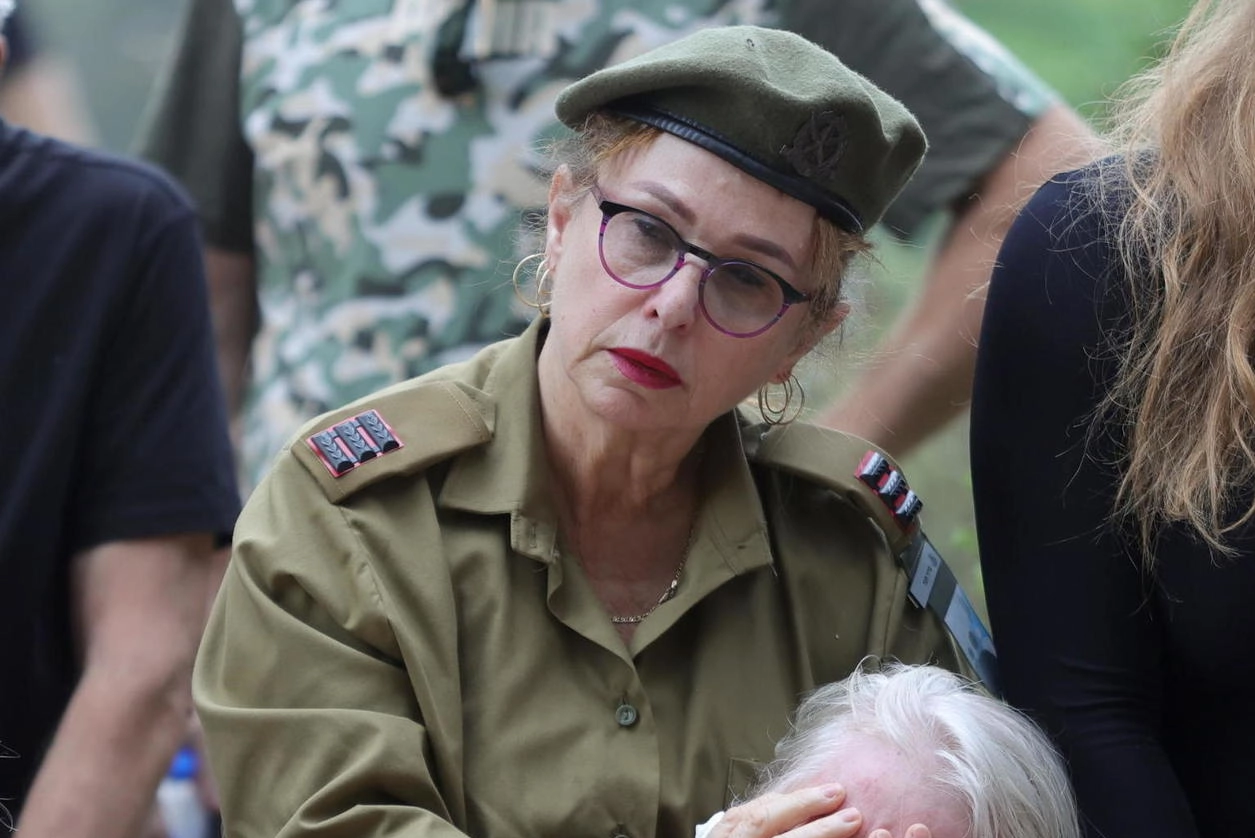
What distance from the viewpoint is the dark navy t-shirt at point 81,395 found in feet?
9.26

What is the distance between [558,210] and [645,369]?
322 millimetres

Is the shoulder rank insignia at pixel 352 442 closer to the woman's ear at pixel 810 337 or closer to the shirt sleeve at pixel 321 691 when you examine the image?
the shirt sleeve at pixel 321 691

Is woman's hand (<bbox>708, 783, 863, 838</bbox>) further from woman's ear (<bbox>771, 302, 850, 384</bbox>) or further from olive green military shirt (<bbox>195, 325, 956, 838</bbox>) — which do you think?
woman's ear (<bbox>771, 302, 850, 384</bbox>)

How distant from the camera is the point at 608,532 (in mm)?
2717

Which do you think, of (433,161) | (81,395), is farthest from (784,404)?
(81,395)

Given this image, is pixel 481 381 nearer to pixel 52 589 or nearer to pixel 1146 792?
pixel 52 589

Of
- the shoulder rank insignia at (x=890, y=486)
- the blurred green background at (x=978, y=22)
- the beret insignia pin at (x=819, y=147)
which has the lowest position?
the blurred green background at (x=978, y=22)

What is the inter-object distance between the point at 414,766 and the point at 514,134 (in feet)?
4.61

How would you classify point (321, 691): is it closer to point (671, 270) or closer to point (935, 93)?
point (671, 270)

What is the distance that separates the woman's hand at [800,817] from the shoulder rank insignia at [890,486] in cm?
57

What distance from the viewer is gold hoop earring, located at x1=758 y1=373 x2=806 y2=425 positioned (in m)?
2.91

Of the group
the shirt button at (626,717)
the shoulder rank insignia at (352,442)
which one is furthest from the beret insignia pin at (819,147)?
the shirt button at (626,717)

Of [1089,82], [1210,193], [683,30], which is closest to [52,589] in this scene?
[683,30]

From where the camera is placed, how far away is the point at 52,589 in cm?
288
